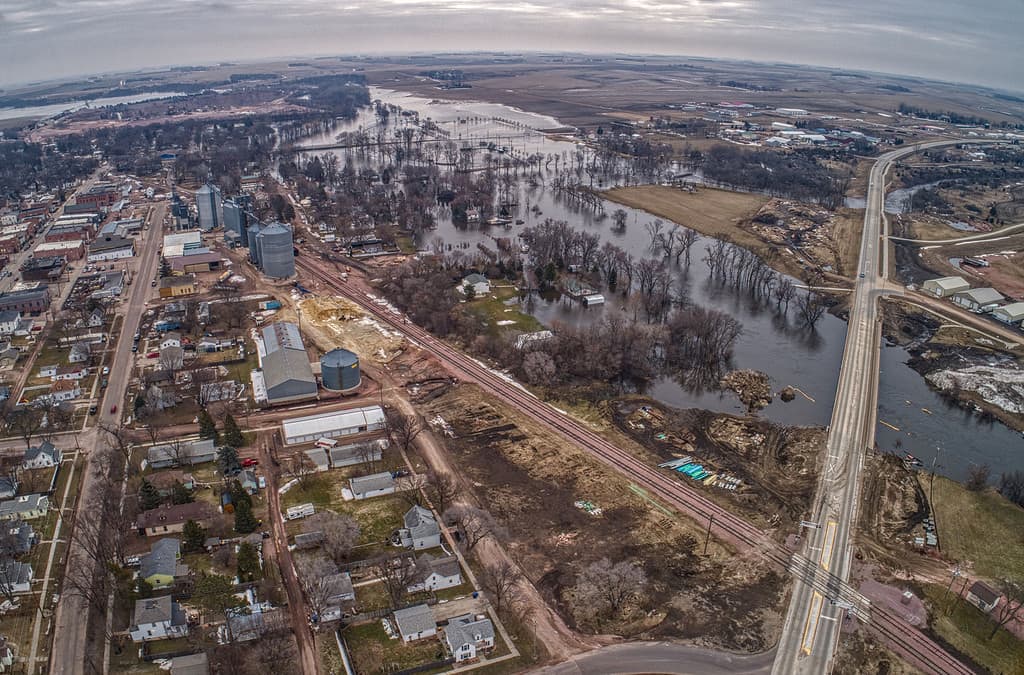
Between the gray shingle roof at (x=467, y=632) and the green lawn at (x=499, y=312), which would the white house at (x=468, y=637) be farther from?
the green lawn at (x=499, y=312)

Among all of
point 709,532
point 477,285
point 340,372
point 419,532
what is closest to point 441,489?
point 419,532

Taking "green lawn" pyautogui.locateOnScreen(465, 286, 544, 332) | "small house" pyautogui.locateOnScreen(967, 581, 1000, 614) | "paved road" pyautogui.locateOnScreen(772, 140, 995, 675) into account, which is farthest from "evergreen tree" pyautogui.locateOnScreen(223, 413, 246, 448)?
"small house" pyautogui.locateOnScreen(967, 581, 1000, 614)

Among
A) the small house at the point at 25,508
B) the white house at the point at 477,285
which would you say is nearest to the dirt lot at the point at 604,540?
the small house at the point at 25,508

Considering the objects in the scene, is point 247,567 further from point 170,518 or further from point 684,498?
point 684,498

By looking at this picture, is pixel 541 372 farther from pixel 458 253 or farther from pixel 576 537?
pixel 458 253

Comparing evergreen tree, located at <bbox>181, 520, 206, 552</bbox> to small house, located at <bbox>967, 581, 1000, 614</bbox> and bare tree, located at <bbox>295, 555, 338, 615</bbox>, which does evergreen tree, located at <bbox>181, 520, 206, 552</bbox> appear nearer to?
bare tree, located at <bbox>295, 555, 338, 615</bbox>

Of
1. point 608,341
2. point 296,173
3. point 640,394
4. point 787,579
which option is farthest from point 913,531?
point 296,173
